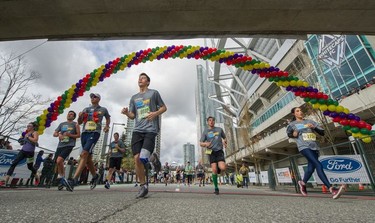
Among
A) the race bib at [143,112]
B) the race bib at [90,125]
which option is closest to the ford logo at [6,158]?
the race bib at [90,125]

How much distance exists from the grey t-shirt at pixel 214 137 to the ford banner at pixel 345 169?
12.2 feet

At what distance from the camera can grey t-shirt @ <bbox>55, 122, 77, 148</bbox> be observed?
505cm

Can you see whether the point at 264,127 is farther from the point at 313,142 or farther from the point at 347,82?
the point at 313,142

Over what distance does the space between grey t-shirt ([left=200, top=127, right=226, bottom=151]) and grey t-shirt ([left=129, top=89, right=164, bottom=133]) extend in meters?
2.43

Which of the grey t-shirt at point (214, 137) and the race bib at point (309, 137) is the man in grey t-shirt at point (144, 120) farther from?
the race bib at point (309, 137)

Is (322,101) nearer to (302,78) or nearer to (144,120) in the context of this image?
(144,120)

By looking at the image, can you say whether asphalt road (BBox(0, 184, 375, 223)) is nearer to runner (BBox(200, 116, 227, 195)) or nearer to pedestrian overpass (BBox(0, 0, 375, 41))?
runner (BBox(200, 116, 227, 195))

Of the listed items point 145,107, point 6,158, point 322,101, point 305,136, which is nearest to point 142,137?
point 145,107

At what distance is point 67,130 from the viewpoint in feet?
17.3

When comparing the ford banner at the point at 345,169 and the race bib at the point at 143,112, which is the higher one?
the race bib at the point at 143,112

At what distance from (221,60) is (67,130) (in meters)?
6.11

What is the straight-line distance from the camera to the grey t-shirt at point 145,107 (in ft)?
10.9

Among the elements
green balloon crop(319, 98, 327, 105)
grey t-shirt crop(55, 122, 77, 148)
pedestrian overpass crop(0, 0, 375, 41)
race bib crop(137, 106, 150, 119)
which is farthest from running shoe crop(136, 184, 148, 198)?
green balloon crop(319, 98, 327, 105)

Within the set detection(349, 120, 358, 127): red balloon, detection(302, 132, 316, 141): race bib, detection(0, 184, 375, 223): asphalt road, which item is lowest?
detection(0, 184, 375, 223): asphalt road
